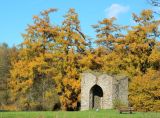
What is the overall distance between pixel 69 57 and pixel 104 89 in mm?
7167

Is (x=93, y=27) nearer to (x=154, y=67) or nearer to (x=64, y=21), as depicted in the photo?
(x=64, y=21)

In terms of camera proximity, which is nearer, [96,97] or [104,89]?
[104,89]

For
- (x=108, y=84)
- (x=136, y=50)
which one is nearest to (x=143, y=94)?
(x=108, y=84)

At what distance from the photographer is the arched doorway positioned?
3988 cm

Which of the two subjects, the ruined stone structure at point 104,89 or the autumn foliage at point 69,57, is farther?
the autumn foliage at point 69,57

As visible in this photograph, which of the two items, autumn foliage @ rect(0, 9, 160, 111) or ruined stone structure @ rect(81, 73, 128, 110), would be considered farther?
autumn foliage @ rect(0, 9, 160, 111)

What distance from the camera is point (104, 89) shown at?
127 feet

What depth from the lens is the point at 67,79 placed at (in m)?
43.5

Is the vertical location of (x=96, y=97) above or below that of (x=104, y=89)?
below

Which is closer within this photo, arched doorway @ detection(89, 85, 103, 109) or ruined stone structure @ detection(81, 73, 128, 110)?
ruined stone structure @ detection(81, 73, 128, 110)

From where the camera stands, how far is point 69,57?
44.1 m

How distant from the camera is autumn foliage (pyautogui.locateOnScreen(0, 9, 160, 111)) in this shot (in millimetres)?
43469

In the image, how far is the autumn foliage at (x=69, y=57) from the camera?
143 feet

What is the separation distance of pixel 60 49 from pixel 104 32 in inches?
226
